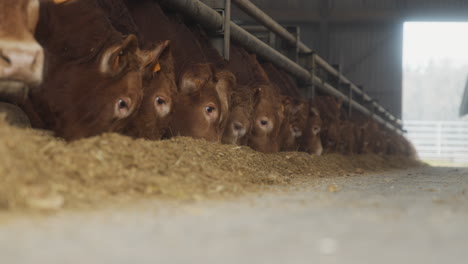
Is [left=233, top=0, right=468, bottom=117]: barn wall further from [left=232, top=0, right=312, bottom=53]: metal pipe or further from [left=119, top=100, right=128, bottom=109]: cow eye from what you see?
[left=119, top=100, right=128, bottom=109]: cow eye

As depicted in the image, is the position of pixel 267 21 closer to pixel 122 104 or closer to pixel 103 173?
pixel 122 104

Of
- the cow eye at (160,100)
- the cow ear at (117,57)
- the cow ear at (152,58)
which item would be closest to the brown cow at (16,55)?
the cow ear at (117,57)

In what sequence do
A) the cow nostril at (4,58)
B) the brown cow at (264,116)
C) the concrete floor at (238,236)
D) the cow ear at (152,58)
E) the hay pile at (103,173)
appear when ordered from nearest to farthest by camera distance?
the concrete floor at (238,236) < the hay pile at (103,173) < the cow nostril at (4,58) < the cow ear at (152,58) < the brown cow at (264,116)

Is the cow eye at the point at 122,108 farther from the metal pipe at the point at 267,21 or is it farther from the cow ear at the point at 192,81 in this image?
the metal pipe at the point at 267,21

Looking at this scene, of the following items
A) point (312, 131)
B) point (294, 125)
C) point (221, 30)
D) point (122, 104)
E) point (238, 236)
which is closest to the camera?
point (238, 236)

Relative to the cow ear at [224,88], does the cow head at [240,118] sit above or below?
below

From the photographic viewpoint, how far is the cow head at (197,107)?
5.22 meters

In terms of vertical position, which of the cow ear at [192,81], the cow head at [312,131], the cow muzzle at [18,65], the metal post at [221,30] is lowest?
the cow head at [312,131]

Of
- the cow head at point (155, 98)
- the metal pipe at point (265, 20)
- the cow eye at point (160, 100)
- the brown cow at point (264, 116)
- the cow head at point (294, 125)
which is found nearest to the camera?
the cow head at point (155, 98)

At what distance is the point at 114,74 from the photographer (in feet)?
13.3

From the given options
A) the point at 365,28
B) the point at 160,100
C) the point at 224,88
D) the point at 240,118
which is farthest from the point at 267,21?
the point at 365,28

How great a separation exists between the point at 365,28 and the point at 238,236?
2386 centimetres

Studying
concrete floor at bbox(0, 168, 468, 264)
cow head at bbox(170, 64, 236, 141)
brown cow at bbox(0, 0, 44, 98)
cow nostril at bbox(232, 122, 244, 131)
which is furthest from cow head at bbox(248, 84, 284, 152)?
concrete floor at bbox(0, 168, 468, 264)

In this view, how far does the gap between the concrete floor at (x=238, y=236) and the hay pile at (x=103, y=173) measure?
21cm
